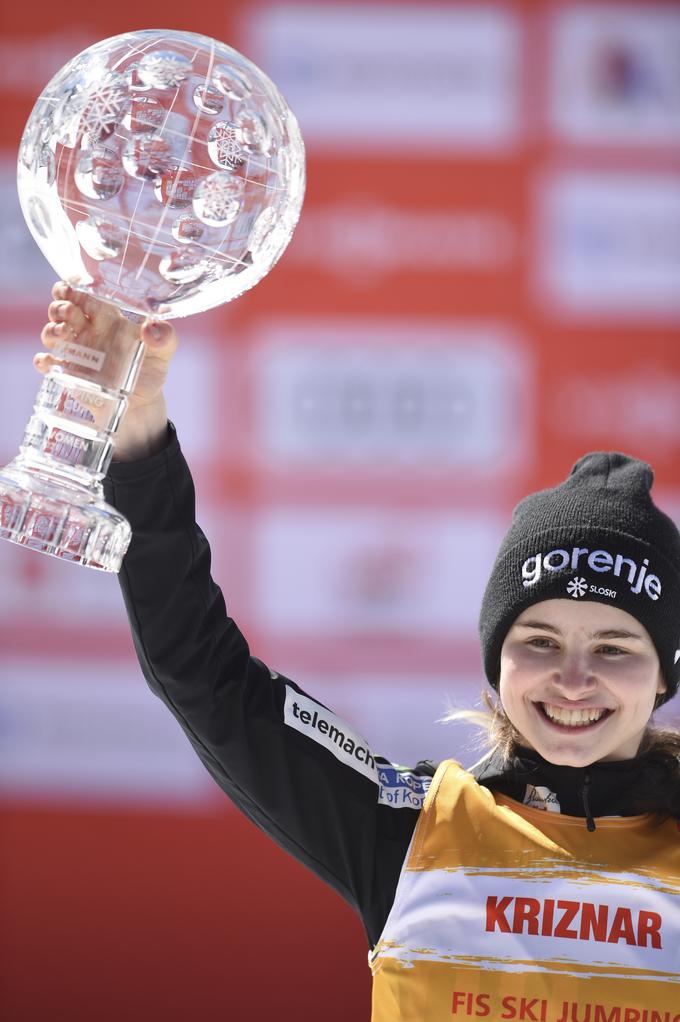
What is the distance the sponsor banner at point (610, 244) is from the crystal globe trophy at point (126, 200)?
6.61 feet

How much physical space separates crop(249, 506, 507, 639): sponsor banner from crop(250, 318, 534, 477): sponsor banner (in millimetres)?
123

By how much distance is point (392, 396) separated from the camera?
2.91m

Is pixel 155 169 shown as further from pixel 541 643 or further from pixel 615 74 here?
pixel 615 74

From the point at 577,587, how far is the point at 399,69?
2047 millimetres

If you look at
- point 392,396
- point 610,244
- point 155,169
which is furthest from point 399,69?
point 155,169

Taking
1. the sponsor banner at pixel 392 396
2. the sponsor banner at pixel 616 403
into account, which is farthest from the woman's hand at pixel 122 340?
the sponsor banner at pixel 616 403

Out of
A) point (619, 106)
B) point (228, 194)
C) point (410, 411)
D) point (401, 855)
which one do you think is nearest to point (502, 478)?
point (410, 411)

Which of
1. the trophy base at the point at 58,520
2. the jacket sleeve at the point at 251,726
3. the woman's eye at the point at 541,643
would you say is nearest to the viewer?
the trophy base at the point at 58,520

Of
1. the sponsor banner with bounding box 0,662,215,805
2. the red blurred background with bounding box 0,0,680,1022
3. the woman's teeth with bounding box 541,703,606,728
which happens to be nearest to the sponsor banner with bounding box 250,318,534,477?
the red blurred background with bounding box 0,0,680,1022

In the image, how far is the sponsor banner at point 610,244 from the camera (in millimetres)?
2916

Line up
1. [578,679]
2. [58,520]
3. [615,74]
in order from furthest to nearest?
[615,74] < [578,679] < [58,520]

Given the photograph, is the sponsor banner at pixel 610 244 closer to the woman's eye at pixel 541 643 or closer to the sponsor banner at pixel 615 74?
the sponsor banner at pixel 615 74

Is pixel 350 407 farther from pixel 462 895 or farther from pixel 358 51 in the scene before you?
pixel 462 895

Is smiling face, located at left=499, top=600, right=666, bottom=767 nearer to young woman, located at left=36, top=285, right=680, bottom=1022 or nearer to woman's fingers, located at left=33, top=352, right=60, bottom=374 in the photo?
young woman, located at left=36, top=285, right=680, bottom=1022
